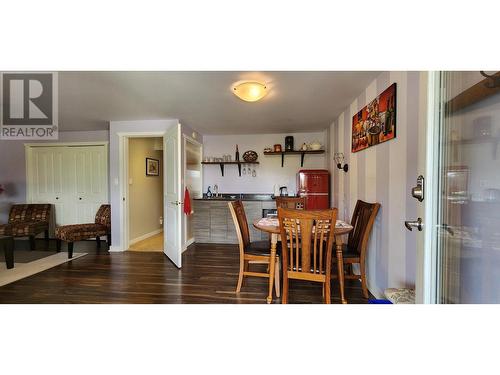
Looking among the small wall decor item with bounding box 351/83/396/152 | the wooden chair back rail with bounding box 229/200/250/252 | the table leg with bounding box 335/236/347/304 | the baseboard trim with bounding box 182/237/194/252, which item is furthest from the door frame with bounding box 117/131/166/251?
the table leg with bounding box 335/236/347/304

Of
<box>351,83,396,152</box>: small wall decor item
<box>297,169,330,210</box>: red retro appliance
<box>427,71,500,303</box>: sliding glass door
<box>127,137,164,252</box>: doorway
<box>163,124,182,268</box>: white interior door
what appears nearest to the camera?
<box>427,71,500,303</box>: sliding glass door

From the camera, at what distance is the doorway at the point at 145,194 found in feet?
13.8

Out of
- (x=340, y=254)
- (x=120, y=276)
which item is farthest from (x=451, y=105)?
(x=120, y=276)

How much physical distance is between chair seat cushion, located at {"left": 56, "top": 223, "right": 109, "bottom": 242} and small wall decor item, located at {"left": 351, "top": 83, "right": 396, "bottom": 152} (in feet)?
13.7

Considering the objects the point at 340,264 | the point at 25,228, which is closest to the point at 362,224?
the point at 340,264

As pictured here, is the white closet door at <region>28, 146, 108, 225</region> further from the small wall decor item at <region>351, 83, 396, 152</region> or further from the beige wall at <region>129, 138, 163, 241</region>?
the small wall decor item at <region>351, 83, 396, 152</region>

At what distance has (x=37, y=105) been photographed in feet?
8.98

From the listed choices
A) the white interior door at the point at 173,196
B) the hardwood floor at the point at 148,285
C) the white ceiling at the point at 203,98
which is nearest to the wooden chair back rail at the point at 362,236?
the hardwood floor at the point at 148,285

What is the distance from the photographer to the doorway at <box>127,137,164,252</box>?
4.20 meters

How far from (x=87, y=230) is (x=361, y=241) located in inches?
158

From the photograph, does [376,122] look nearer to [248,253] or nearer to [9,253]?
[248,253]

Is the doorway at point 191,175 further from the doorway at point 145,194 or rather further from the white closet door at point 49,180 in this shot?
the white closet door at point 49,180
